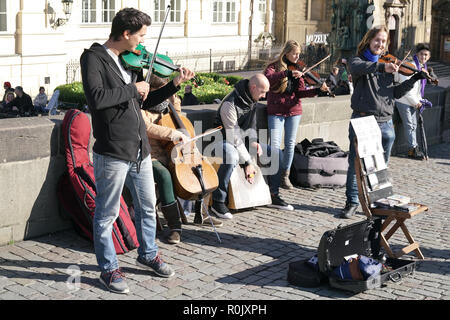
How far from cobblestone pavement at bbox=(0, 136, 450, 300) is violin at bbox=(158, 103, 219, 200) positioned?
0.45 metres

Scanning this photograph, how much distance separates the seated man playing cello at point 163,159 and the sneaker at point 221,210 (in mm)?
918

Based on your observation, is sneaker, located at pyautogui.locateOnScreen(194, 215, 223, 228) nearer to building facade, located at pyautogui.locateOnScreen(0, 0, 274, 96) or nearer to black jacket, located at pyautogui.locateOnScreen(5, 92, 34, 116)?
black jacket, located at pyautogui.locateOnScreen(5, 92, 34, 116)

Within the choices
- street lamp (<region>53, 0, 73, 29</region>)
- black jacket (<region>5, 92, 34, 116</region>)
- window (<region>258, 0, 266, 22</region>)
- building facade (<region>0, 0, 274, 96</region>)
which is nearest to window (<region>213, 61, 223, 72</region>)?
building facade (<region>0, 0, 274, 96</region>)

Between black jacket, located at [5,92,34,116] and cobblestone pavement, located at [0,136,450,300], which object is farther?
black jacket, located at [5,92,34,116]

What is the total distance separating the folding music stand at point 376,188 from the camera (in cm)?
650

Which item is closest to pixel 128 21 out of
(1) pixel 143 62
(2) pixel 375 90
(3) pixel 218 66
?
(1) pixel 143 62

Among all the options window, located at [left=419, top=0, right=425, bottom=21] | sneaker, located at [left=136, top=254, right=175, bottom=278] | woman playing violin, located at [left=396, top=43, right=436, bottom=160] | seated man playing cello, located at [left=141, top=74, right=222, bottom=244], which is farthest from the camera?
window, located at [left=419, top=0, right=425, bottom=21]

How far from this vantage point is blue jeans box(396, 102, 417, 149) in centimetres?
1142

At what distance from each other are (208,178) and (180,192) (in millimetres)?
349

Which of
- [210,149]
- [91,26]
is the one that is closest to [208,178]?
[210,149]

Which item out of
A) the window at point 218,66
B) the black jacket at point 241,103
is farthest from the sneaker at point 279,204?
the window at point 218,66

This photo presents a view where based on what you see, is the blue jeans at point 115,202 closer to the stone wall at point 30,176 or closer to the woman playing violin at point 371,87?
the stone wall at point 30,176

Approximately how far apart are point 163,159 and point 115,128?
158 cm
